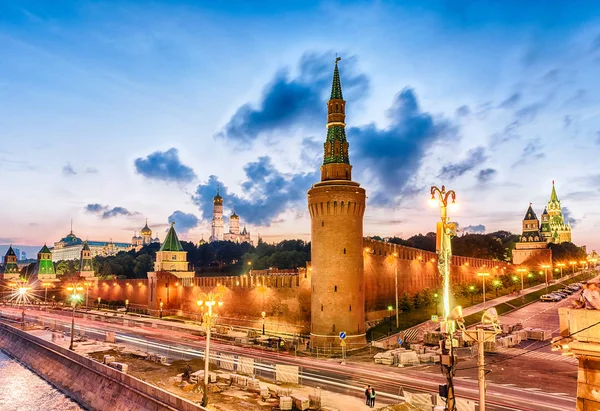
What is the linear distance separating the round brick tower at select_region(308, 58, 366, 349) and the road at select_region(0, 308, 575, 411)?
421cm

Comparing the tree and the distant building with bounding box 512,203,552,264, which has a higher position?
the distant building with bounding box 512,203,552,264

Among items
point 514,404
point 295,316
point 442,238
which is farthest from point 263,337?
point 442,238

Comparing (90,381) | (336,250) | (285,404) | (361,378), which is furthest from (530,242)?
(285,404)

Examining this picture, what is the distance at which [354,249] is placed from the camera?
4103 centimetres

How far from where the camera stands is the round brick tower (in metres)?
39.7

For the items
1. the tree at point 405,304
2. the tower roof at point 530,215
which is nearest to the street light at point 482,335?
the tree at point 405,304

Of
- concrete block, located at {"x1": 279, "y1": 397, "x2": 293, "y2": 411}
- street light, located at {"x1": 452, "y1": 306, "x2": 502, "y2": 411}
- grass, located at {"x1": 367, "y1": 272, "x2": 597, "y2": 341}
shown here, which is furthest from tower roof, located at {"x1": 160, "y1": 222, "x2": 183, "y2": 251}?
street light, located at {"x1": 452, "y1": 306, "x2": 502, "y2": 411}

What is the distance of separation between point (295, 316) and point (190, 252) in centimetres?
11650

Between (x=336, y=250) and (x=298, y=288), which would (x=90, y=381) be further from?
(x=336, y=250)

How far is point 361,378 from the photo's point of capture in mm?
29328

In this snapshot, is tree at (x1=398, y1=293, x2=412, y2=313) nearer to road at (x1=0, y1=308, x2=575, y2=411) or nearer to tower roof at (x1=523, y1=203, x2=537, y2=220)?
road at (x1=0, y1=308, x2=575, y2=411)

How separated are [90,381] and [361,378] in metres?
20.3

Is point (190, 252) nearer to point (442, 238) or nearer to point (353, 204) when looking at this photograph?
point (353, 204)

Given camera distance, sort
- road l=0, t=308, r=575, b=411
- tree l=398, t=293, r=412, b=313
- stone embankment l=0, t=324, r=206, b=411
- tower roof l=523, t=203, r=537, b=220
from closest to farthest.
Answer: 1. road l=0, t=308, r=575, b=411
2. stone embankment l=0, t=324, r=206, b=411
3. tree l=398, t=293, r=412, b=313
4. tower roof l=523, t=203, r=537, b=220
